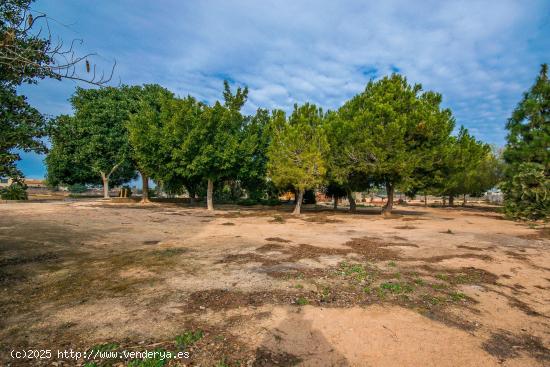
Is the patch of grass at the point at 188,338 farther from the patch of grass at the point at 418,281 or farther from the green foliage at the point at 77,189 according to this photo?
the green foliage at the point at 77,189

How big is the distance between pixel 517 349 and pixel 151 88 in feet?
130

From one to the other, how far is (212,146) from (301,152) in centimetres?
800

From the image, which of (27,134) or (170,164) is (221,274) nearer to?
(27,134)

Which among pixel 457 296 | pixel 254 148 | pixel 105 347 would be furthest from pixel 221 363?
pixel 254 148

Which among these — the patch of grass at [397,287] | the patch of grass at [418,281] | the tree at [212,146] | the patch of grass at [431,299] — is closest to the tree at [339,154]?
the tree at [212,146]

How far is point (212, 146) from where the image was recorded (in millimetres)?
25406

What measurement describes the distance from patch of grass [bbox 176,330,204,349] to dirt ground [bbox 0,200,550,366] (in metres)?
0.02

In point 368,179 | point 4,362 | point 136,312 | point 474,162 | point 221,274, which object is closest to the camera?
point 4,362

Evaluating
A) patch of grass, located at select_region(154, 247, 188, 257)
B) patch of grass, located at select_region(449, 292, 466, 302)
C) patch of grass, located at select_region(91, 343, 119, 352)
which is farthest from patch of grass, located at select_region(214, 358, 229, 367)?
patch of grass, located at select_region(154, 247, 188, 257)

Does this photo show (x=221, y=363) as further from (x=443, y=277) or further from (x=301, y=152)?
(x=301, y=152)

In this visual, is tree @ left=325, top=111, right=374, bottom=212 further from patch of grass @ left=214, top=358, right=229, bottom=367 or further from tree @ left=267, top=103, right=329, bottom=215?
patch of grass @ left=214, top=358, right=229, bottom=367

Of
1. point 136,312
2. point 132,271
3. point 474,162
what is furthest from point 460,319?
point 474,162

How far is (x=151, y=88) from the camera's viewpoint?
35.6 meters

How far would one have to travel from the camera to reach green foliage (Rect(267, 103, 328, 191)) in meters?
24.4
